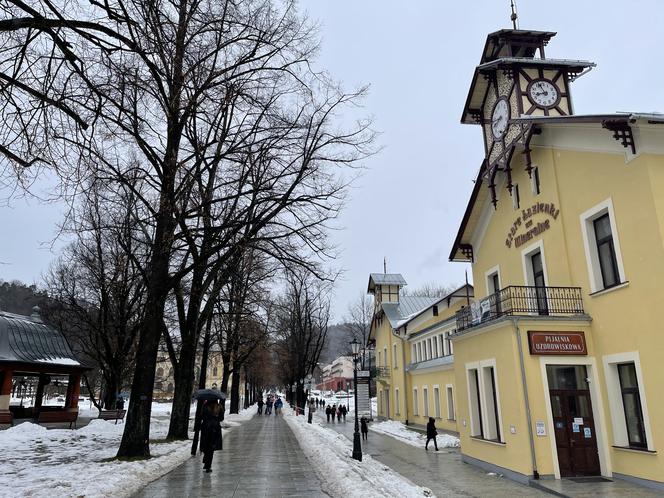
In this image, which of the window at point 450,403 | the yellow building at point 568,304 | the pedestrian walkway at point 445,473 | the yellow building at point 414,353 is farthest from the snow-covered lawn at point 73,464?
the yellow building at point 414,353

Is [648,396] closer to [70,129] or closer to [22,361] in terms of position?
[70,129]

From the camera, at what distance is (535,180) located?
1623 cm

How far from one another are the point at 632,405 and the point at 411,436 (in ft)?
56.2

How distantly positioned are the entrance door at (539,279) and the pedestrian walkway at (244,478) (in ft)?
28.3

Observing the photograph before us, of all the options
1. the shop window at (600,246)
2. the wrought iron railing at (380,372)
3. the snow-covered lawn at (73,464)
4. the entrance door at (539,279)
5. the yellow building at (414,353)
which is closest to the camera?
the snow-covered lawn at (73,464)

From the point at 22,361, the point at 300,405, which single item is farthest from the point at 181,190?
the point at 300,405

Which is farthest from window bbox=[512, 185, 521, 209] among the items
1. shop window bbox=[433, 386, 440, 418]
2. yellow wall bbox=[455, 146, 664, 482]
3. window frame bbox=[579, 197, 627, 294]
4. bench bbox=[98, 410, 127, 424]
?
bench bbox=[98, 410, 127, 424]

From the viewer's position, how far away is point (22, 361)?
79.7 feet

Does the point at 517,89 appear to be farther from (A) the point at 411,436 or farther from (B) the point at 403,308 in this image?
(B) the point at 403,308

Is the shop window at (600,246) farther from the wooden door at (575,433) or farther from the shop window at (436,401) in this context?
the shop window at (436,401)

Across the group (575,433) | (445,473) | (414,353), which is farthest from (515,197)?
(414,353)

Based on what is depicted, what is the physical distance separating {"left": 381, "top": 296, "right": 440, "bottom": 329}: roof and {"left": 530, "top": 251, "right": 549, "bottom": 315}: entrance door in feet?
84.8

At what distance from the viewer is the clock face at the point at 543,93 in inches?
689

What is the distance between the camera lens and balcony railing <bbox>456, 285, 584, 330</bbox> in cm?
1403
